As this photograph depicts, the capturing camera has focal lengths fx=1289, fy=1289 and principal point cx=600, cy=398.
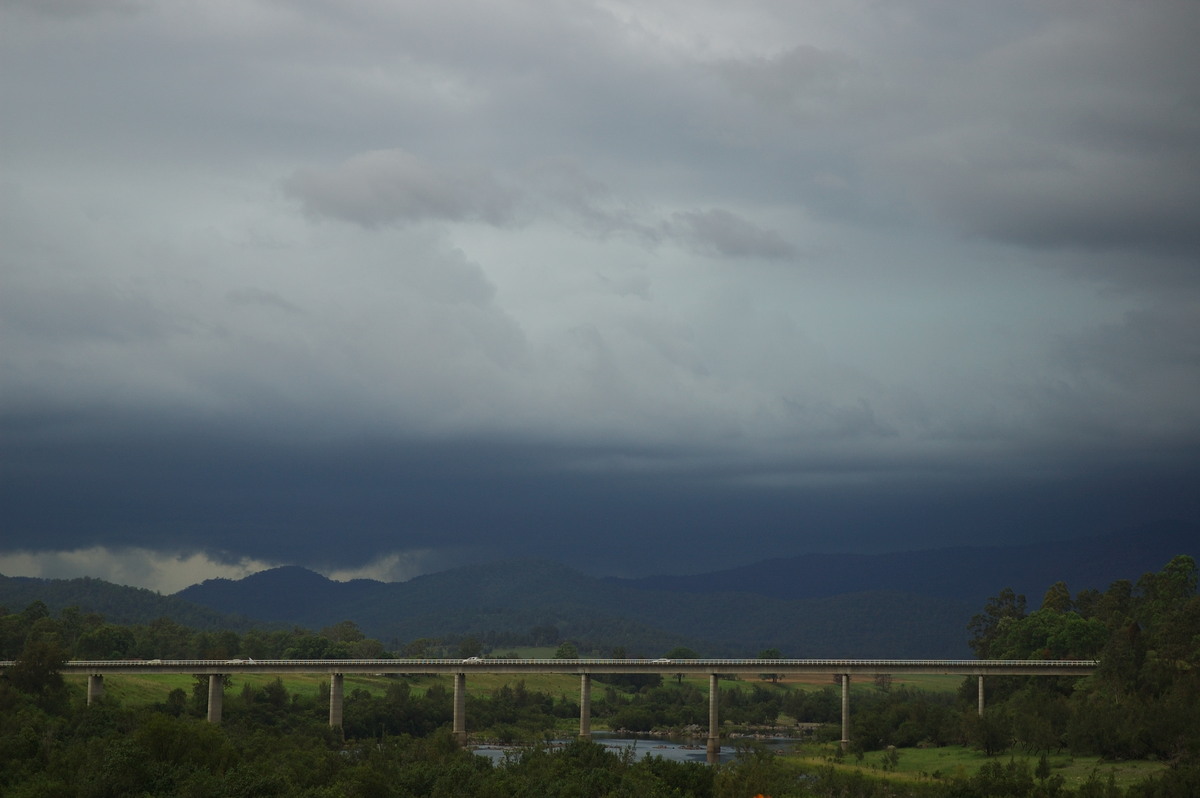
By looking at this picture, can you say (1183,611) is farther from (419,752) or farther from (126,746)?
(126,746)


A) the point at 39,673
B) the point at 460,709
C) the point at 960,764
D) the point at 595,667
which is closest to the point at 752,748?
the point at 960,764

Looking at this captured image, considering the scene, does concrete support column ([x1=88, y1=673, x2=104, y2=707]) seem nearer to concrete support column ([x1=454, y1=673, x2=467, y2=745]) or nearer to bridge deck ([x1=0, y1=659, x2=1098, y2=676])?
bridge deck ([x1=0, y1=659, x2=1098, y2=676])

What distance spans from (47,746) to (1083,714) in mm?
102774

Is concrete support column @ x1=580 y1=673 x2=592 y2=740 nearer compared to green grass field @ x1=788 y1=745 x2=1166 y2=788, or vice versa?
green grass field @ x1=788 y1=745 x2=1166 y2=788

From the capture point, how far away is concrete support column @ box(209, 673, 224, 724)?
183125 millimetres

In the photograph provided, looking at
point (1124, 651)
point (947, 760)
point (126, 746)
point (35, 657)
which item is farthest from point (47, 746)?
point (1124, 651)

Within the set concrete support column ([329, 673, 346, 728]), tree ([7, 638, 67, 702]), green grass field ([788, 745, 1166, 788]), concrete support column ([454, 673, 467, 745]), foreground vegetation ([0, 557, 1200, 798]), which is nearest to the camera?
foreground vegetation ([0, 557, 1200, 798])

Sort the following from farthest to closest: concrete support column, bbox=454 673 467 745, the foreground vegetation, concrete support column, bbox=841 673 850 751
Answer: concrete support column, bbox=454 673 467 745 < concrete support column, bbox=841 673 850 751 < the foreground vegetation

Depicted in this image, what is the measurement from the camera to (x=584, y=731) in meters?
184

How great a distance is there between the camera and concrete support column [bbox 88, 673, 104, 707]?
7298 inches

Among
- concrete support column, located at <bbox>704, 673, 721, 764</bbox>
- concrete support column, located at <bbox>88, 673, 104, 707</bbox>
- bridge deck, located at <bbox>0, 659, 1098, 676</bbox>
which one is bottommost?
concrete support column, located at <bbox>704, 673, 721, 764</bbox>

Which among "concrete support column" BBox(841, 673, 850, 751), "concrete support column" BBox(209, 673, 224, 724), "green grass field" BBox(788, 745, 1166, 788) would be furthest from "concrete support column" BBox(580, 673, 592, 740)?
"concrete support column" BBox(209, 673, 224, 724)

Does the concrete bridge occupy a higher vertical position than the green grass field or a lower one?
higher

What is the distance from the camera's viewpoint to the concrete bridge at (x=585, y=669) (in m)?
181
